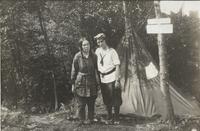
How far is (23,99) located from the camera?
14.6ft

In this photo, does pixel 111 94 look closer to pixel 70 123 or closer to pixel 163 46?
pixel 70 123

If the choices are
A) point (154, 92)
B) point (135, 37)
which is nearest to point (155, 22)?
point (135, 37)

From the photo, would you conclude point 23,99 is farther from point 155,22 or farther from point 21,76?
point 155,22

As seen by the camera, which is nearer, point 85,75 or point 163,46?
point 163,46

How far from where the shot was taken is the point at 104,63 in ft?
13.8

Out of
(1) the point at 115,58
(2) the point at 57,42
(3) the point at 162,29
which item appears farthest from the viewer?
(2) the point at 57,42

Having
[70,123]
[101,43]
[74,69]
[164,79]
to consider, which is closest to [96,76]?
[74,69]

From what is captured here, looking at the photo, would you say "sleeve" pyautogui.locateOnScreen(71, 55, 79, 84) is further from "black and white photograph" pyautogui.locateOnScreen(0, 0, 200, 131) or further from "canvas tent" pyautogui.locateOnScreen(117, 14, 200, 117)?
"canvas tent" pyautogui.locateOnScreen(117, 14, 200, 117)

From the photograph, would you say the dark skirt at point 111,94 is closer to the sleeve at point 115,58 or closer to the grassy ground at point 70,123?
the grassy ground at point 70,123

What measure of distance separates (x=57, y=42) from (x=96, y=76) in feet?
1.95

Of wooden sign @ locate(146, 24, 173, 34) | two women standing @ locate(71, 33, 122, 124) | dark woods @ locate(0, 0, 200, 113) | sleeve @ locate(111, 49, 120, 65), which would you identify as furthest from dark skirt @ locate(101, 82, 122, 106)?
wooden sign @ locate(146, 24, 173, 34)

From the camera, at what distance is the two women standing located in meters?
4.18

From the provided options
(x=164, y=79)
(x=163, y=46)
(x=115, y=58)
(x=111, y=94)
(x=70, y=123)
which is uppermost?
(x=163, y=46)

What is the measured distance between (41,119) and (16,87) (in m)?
0.50
